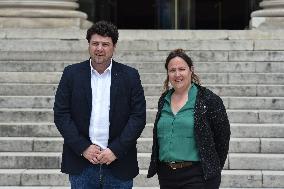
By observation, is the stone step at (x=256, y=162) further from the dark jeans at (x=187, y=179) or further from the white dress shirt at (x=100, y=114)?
the white dress shirt at (x=100, y=114)

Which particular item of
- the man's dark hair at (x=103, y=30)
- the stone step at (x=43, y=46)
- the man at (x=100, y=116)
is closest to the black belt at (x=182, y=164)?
the man at (x=100, y=116)

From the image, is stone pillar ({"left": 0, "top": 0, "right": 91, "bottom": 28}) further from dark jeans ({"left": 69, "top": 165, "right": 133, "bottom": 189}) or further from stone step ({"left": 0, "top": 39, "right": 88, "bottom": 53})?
dark jeans ({"left": 69, "top": 165, "right": 133, "bottom": 189})

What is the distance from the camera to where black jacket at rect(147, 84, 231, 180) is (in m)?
3.66

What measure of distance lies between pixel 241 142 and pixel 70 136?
13.5 feet

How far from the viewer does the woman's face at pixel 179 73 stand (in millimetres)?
3749

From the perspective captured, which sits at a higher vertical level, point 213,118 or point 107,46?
point 107,46

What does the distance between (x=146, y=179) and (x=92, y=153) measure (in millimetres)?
3216

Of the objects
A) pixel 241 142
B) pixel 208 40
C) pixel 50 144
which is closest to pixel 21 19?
pixel 208 40

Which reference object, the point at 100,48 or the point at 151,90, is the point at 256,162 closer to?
the point at 151,90

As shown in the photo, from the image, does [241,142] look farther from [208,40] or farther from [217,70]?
[208,40]

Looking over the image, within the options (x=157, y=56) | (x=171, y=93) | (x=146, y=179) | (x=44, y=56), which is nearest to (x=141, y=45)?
(x=157, y=56)

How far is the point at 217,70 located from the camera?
10.2m

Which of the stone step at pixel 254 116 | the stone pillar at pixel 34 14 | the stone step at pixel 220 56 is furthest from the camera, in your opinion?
the stone pillar at pixel 34 14

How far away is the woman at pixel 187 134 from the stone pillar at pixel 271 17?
9.81 m
